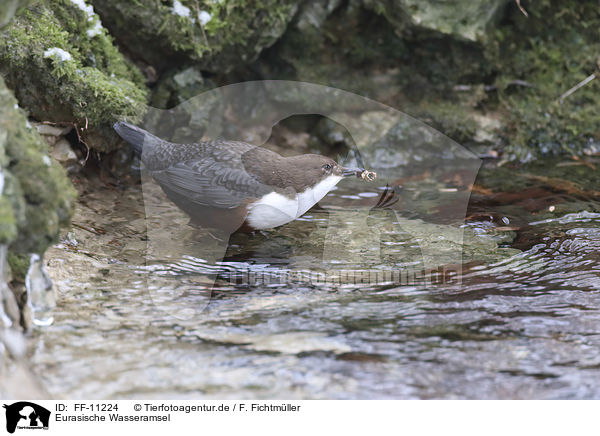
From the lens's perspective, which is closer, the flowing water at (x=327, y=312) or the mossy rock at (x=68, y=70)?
the flowing water at (x=327, y=312)

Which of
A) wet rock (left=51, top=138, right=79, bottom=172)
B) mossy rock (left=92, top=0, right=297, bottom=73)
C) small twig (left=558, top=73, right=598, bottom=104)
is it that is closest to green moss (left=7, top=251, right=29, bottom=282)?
wet rock (left=51, top=138, right=79, bottom=172)

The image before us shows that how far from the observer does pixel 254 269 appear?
11.5 ft

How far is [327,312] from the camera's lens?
2.83 m

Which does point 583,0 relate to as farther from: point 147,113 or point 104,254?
point 104,254

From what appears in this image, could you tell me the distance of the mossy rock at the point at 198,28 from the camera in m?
4.45

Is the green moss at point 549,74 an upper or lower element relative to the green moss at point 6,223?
upper

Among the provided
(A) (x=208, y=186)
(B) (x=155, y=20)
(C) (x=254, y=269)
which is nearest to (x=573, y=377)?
(C) (x=254, y=269)

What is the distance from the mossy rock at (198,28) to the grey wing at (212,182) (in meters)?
1.22

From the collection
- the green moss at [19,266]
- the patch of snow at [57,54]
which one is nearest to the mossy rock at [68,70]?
the patch of snow at [57,54]

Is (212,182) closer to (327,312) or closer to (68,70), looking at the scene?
(68,70)

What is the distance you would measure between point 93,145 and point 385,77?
2782mm

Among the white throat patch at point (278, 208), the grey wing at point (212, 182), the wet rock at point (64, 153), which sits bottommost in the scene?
the white throat patch at point (278, 208)

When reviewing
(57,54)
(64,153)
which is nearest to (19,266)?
(57,54)
